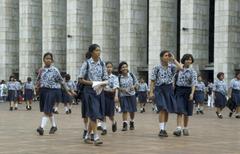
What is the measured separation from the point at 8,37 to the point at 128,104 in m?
33.2

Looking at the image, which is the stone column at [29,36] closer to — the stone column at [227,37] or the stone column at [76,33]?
the stone column at [76,33]

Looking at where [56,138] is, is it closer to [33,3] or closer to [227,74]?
[227,74]

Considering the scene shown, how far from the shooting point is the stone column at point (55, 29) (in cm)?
4406

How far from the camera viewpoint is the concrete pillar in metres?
38.9

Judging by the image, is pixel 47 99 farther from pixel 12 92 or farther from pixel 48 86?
pixel 12 92

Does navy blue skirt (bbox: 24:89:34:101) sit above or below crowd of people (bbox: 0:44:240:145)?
below

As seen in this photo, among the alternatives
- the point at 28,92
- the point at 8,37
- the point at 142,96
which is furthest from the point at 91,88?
the point at 8,37

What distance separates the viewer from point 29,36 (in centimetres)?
4609

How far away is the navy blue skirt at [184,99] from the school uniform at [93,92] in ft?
8.79

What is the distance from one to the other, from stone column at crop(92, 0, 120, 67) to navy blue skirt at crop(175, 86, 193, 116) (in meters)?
26.0

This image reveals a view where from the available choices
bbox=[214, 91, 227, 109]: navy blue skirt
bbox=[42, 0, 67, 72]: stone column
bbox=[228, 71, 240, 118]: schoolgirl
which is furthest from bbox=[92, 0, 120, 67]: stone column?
bbox=[228, 71, 240, 118]: schoolgirl

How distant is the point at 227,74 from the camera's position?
111 feet

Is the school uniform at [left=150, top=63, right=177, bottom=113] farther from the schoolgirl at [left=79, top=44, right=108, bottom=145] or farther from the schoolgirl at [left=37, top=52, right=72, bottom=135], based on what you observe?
the schoolgirl at [left=37, top=52, right=72, bottom=135]

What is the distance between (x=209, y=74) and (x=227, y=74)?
4.30 meters
